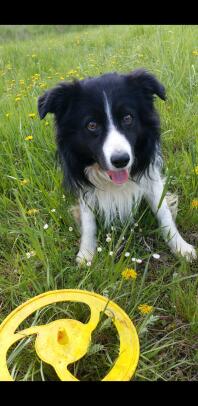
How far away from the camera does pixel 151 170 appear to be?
3016 millimetres

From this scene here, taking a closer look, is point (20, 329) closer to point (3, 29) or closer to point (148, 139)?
point (148, 139)

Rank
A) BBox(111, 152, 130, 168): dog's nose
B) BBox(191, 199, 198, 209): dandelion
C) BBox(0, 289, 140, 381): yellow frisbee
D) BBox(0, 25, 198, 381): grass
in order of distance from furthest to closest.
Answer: BBox(191, 199, 198, 209): dandelion → BBox(111, 152, 130, 168): dog's nose → BBox(0, 25, 198, 381): grass → BBox(0, 289, 140, 381): yellow frisbee

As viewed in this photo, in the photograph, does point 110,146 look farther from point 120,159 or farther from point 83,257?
point 83,257

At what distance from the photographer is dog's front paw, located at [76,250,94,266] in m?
2.61

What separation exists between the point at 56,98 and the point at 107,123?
1.37 ft

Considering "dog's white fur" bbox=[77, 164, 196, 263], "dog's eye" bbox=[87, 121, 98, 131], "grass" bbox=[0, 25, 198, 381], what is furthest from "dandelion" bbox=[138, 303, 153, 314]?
"dog's eye" bbox=[87, 121, 98, 131]

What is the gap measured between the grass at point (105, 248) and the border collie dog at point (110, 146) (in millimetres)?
106

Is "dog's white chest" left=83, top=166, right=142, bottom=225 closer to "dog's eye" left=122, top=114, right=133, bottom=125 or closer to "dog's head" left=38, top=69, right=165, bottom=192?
"dog's head" left=38, top=69, right=165, bottom=192

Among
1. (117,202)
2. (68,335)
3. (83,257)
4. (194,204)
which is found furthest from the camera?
(117,202)

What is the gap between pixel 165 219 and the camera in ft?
9.40

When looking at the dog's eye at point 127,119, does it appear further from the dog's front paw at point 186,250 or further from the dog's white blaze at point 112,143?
the dog's front paw at point 186,250

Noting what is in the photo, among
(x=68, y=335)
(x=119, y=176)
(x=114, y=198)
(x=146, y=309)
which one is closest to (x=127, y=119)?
(x=119, y=176)

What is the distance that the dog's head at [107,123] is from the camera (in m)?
2.57
